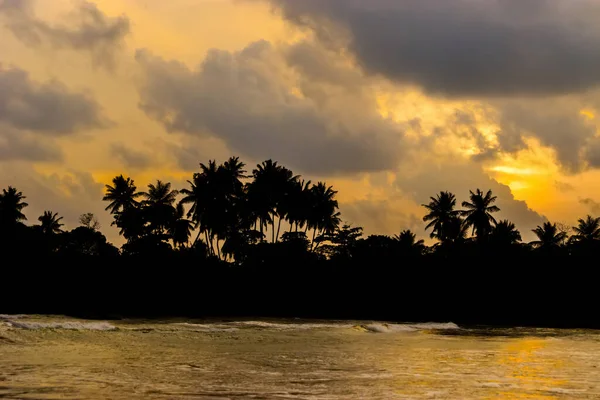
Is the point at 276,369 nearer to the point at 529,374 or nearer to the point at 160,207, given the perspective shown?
the point at 529,374

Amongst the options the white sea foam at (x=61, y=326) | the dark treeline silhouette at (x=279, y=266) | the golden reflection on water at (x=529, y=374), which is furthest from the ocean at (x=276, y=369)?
the dark treeline silhouette at (x=279, y=266)

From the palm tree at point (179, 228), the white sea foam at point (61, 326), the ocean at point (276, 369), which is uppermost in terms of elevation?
the palm tree at point (179, 228)

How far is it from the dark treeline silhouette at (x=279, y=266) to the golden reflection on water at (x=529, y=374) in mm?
43780

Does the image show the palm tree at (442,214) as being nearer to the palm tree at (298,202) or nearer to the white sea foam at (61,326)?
the palm tree at (298,202)

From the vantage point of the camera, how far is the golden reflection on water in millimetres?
12305

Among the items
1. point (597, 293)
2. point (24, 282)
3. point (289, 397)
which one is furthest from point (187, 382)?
point (597, 293)

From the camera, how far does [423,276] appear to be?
73062 mm

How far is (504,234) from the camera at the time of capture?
7788 centimetres

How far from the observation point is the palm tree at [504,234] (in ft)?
246

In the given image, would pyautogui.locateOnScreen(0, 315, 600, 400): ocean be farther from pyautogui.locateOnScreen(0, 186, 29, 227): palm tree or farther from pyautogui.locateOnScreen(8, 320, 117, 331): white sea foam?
pyautogui.locateOnScreen(0, 186, 29, 227): palm tree

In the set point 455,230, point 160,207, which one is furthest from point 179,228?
point 455,230

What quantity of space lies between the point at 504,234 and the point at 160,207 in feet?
129

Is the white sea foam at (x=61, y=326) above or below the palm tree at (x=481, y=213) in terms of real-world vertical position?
below

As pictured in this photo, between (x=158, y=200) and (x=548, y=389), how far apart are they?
6624 cm
